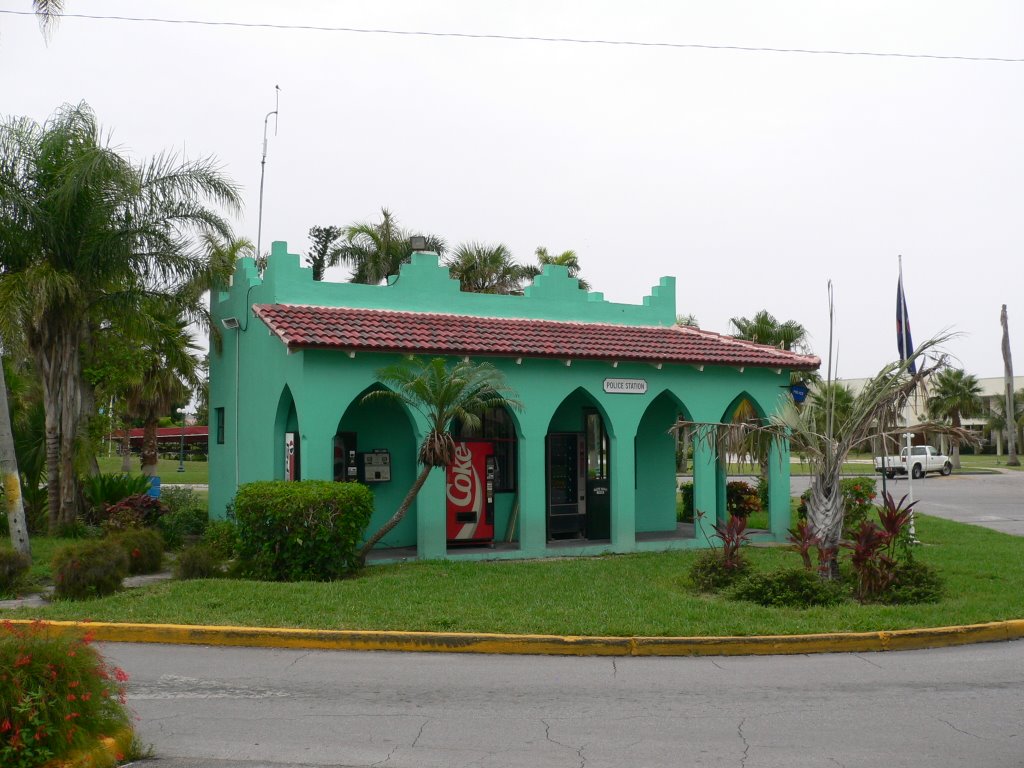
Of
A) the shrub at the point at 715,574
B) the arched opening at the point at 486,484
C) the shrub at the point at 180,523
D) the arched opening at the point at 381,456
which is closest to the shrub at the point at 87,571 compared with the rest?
the shrub at the point at 180,523

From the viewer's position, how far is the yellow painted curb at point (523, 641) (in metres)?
9.33

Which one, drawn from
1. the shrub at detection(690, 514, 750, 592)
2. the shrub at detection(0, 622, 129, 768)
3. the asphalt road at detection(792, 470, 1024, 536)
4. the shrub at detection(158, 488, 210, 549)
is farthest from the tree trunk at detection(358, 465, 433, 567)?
the asphalt road at detection(792, 470, 1024, 536)

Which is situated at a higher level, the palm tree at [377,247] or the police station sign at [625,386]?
the palm tree at [377,247]

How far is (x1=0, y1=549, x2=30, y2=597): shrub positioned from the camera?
1191cm

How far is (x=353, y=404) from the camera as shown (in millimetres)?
16719

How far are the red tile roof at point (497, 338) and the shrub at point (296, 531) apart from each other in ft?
7.46

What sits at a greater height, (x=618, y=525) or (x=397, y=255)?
(x=397, y=255)

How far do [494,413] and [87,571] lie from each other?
7.77 meters

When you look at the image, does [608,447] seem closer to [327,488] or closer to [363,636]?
[327,488]

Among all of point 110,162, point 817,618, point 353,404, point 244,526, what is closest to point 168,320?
point 110,162

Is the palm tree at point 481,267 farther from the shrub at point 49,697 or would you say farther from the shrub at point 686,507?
the shrub at point 49,697

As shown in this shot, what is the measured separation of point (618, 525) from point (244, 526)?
6390mm

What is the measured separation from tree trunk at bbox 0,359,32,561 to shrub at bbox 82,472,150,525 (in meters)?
4.71

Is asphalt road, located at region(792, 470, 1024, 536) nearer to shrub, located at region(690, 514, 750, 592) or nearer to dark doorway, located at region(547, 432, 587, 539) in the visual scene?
dark doorway, located at region(547, 432, 587, 539)
